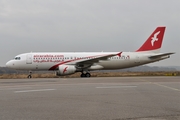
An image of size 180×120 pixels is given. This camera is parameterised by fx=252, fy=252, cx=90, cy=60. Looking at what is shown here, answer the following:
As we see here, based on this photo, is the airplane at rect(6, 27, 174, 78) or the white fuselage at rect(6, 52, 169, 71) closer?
the airplane at rect(6, 27, 174, 78)

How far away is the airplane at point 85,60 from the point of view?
26.8 m

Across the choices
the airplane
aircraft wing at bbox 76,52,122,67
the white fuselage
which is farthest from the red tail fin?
aircraft wing at bbox 76,52,122,67

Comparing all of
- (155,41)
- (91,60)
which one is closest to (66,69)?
(91,60)

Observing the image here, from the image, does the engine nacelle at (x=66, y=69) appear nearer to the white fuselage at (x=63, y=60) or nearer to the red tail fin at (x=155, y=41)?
the white fuselage at (x=63, y=60)

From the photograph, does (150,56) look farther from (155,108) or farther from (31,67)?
(155,108)

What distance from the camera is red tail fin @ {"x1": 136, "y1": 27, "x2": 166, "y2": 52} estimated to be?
2916cm

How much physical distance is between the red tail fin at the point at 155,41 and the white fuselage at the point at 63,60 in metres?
1.11

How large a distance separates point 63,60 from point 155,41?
35.7 feet

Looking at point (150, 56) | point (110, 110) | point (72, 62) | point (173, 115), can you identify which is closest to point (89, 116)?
point (110, 110)

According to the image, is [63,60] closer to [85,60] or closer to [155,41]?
[85,60]

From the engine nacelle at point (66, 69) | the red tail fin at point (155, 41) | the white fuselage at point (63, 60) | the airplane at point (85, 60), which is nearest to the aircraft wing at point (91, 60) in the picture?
the airplane at point (85, 60)

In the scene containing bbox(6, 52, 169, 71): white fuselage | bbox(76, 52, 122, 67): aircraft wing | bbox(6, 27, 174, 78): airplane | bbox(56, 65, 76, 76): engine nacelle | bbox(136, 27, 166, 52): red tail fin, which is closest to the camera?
bbox(56, 65, 76, 76): engine nacelle

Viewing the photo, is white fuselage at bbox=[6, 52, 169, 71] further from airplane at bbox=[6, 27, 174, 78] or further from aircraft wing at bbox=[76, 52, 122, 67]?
aircraft wing at bbox=[76, 52, 122, 67]

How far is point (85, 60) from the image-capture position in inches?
1021
